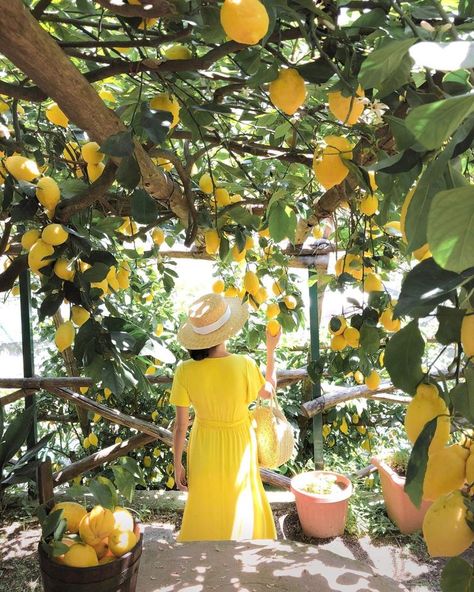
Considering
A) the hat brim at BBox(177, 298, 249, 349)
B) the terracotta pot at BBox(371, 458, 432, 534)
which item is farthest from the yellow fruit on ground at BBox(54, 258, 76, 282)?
the terracotta pot at BBox(371, 458, 432, 534)

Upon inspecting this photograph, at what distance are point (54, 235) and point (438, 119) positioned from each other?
2.53 ft

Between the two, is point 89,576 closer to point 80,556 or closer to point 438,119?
point 80,556

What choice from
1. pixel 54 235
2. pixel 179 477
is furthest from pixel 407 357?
pixel 179 477

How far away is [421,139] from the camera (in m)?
0.33

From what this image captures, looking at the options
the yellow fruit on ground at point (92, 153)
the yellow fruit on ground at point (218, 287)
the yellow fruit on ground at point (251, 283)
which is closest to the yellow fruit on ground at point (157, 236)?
the yellow fruit on ground at point (251, 283)

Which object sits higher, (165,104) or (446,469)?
(165,104)

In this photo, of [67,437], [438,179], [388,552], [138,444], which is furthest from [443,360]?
[438,179]

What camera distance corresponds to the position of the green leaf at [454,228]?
31cm

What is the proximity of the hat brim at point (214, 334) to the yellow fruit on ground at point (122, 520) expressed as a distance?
1250mm

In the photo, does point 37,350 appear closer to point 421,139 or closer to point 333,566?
point 333,566

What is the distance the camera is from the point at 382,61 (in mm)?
466

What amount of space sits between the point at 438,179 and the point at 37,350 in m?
4.49

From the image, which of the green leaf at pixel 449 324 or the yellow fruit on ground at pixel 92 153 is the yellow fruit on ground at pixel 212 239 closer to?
the yellow fruit on ground at pixel 92 153

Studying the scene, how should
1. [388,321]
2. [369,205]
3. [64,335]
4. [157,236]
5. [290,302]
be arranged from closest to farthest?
[64,335]
[369,205]
[388,321]
[157,236]
[290,302]
